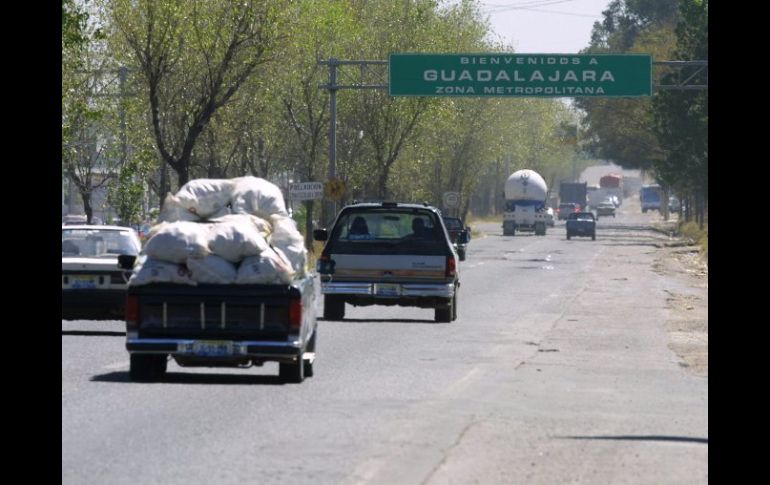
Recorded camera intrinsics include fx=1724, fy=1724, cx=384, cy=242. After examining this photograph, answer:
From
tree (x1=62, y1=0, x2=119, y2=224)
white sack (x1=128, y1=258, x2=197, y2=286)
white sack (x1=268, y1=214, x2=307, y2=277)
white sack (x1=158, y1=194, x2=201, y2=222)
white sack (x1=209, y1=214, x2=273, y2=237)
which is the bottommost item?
white sack (x1=128, y1=258, x2=197, y2=286)

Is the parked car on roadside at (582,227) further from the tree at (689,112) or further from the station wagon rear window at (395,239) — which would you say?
the station wagon rear window at (395,239)

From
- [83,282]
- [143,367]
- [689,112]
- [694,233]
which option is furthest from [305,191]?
[694,233]

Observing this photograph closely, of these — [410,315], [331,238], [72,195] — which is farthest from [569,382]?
[72,195]

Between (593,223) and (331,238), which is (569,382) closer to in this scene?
(331,238)

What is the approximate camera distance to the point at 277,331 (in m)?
16.3

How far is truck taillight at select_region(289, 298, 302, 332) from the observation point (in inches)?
640

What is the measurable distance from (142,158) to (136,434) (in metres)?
39.3

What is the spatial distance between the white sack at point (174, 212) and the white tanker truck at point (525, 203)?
7558 cm

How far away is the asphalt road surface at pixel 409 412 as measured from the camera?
11.2m

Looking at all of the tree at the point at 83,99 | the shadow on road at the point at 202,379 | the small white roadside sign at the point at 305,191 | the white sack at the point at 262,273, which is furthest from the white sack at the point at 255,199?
the small white roadside sign at the point at 305,191

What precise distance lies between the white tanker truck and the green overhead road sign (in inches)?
1594

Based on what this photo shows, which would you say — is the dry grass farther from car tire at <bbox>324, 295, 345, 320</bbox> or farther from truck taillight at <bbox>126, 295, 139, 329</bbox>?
truck taillight at <bbox>126, 295, 139, 329</bbox>

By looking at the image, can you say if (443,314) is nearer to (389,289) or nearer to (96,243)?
(389,289)

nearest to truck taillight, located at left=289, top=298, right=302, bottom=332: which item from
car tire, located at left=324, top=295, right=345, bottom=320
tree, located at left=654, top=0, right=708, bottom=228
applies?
car tire, located at left=324, top=295, right=345, bottom=320
